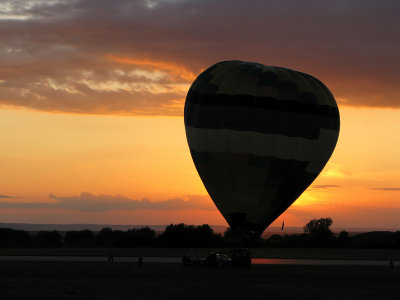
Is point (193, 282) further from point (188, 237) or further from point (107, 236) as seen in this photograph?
point (107, 236)

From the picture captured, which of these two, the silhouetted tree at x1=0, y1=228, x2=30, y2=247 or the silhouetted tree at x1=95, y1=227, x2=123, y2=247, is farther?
the silhouetted tree at x1=95, y1=227, x2=123, y2=247

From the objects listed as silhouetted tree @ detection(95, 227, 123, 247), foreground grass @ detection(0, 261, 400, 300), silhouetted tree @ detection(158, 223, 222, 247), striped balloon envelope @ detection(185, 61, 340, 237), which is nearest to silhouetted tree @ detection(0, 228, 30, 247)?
silhouetted tree @ detection(95, 227, 123, 247)

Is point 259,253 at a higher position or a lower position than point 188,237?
lower

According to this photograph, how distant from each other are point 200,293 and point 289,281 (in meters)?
9.87

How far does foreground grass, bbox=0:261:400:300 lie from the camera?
1347 inches

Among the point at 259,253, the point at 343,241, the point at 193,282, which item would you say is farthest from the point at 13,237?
the point at 193,282

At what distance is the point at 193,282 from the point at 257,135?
34.1 feet

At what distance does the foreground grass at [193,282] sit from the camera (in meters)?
34.2

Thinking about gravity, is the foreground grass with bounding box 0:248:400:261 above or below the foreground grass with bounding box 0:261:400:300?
above

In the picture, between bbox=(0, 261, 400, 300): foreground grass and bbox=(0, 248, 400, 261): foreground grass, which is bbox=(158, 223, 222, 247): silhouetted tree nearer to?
bbox=(0, 248, 400, 261): foreground grass

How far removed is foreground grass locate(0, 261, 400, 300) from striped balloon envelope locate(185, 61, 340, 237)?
497cm

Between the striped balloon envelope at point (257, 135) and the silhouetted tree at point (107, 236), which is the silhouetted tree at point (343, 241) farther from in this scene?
the striped balloon envelope at point (257, 135)

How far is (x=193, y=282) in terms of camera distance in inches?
1604

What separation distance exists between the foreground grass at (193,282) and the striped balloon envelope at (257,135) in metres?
4.97
